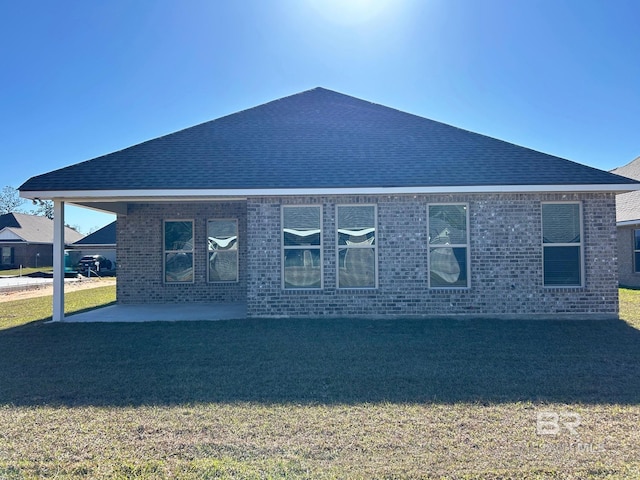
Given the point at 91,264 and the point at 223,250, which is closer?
the point at 223,250

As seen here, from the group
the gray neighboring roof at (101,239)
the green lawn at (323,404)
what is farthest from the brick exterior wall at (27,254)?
the green lawn at (323,404)

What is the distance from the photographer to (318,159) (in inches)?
385

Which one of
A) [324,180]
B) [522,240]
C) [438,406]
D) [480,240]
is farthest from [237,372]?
[522,240]

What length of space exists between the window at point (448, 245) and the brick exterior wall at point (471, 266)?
0.51 feet

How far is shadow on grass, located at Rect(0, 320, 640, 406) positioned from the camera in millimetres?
4801

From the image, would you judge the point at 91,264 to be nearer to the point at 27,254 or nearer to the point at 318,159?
the point at 27,254

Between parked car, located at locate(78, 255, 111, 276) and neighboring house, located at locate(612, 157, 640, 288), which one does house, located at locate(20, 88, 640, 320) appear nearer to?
neighboring house, located at locate(612, 157, 640, 288)

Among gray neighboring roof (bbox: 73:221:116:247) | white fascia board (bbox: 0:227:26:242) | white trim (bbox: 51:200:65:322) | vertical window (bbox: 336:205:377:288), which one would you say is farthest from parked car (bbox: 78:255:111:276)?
vertical window (bbox: 336:205:377:288)

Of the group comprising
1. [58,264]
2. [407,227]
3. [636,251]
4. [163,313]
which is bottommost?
[163,313]

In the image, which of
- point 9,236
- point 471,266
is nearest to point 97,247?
point 9,236

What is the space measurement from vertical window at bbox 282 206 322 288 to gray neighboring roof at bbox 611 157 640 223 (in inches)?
522

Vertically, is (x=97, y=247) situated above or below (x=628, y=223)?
below

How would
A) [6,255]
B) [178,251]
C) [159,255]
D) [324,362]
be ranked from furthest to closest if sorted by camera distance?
[6,255], [178,251], [159,255], [324,362]

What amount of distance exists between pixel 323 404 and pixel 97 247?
108ft
